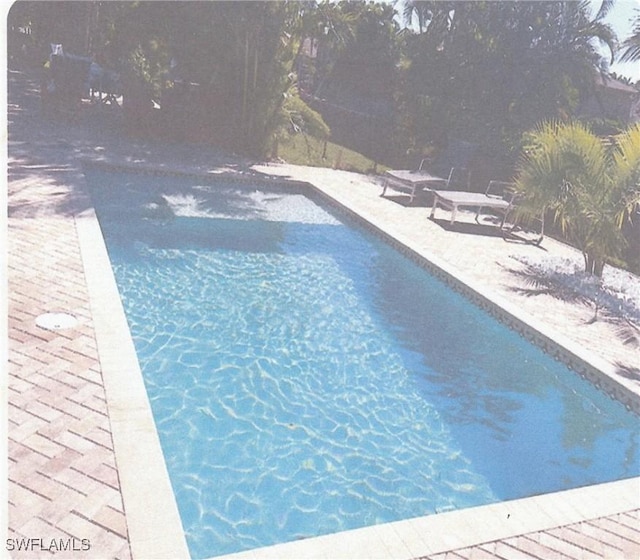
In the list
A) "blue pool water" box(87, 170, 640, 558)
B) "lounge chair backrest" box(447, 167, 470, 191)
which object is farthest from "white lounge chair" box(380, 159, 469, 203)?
"blue pool water" box(87, 170, 640, 558)

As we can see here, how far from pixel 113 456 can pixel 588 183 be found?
804 centimetres

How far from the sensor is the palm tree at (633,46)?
76.0 ft

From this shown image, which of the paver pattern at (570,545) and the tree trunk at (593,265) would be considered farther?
the tree trunk at (593,265)

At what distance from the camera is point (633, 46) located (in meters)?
23.6

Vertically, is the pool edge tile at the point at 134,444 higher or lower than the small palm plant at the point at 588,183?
lower

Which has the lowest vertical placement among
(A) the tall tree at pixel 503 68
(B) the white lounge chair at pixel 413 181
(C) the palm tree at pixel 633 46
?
(B) the white lounge chair at pixel 413 181

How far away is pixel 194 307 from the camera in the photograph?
752 cm

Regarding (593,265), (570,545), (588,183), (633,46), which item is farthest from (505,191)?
(633,46)

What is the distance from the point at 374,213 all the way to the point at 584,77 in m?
12.7

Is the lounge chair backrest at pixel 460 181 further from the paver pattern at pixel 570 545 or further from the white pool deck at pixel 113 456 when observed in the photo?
the paver pattern at pixel 570 545

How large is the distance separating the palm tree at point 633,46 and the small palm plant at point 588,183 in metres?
16.9

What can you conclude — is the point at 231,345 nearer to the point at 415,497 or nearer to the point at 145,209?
the point at 415,497

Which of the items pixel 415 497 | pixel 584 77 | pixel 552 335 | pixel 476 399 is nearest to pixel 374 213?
pixel 552 335

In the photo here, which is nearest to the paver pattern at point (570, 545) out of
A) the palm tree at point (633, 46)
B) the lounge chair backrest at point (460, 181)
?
the lounge chair backrest at point (460, 181)
